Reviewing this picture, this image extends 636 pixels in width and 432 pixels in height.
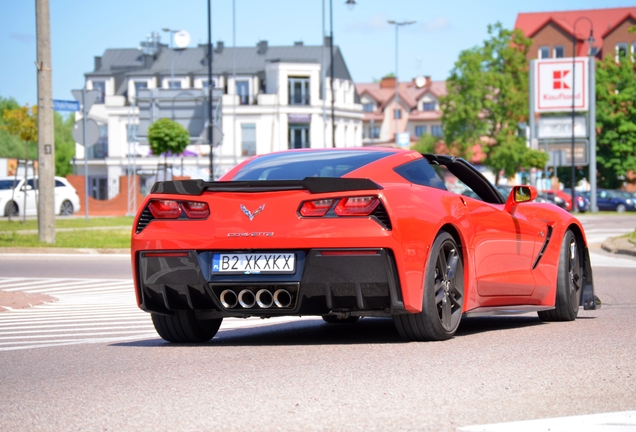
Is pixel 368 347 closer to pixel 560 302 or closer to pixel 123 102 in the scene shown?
pixel 560 302

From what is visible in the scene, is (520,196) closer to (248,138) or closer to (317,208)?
(317,208)

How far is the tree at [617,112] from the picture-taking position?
82.3 meters

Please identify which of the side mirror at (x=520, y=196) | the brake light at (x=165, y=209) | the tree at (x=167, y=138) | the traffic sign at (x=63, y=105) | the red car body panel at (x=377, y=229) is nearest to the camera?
the red car body panel at (x=377, y=229)

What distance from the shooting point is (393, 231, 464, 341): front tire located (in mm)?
7117

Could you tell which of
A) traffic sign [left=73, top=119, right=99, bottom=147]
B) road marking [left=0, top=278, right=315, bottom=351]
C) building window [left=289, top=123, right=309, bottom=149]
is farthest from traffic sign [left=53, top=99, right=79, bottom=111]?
building window [left=289, top=123, right=309, bottom=149]

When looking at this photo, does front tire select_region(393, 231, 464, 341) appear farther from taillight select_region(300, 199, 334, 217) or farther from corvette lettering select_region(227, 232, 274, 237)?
corvette lettering select_region(227, 232, 274, 237)

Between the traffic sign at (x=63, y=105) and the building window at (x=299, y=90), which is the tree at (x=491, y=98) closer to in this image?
the building window at (x=299, y=90)

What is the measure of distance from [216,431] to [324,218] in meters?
2.55

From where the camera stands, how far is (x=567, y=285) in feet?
30.0

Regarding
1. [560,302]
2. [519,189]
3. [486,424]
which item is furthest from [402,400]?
[560,302]

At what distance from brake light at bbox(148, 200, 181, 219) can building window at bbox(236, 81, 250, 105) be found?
85.1 m

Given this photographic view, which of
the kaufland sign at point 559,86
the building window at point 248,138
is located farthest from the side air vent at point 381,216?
the building window at point 248,138

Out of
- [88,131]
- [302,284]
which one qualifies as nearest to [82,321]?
[302,284]

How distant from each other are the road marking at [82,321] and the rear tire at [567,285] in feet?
7.33
